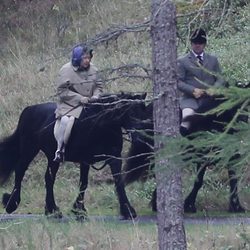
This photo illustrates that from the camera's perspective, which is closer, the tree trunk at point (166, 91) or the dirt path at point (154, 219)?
the tree trunk at point (166, 91)

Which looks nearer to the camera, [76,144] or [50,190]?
[76,144]

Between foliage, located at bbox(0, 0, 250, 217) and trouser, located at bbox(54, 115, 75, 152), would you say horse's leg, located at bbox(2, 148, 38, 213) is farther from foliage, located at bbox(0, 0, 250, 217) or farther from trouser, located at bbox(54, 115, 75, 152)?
trouser, located at bbox(54, 115, 75, 152)

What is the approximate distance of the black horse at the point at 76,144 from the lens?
52.8ft

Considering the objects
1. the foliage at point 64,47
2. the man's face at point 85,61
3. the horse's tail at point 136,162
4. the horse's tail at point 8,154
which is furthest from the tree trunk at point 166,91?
the horse's tail at point 8,154

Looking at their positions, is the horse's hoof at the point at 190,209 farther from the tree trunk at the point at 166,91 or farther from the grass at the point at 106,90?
the tree trunk at the point at 166,91

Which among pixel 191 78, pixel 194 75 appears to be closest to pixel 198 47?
pixel 191 78

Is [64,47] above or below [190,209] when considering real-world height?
above

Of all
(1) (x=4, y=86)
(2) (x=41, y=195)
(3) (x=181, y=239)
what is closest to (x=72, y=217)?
(3) (x=181, y=239)

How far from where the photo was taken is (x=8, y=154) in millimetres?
17844

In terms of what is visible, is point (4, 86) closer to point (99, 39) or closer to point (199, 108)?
point (199, 108)

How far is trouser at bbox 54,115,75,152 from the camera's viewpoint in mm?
16422

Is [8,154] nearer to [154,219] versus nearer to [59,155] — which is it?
[59,155]

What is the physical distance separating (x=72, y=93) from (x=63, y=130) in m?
0.70

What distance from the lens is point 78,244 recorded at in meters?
13.1
